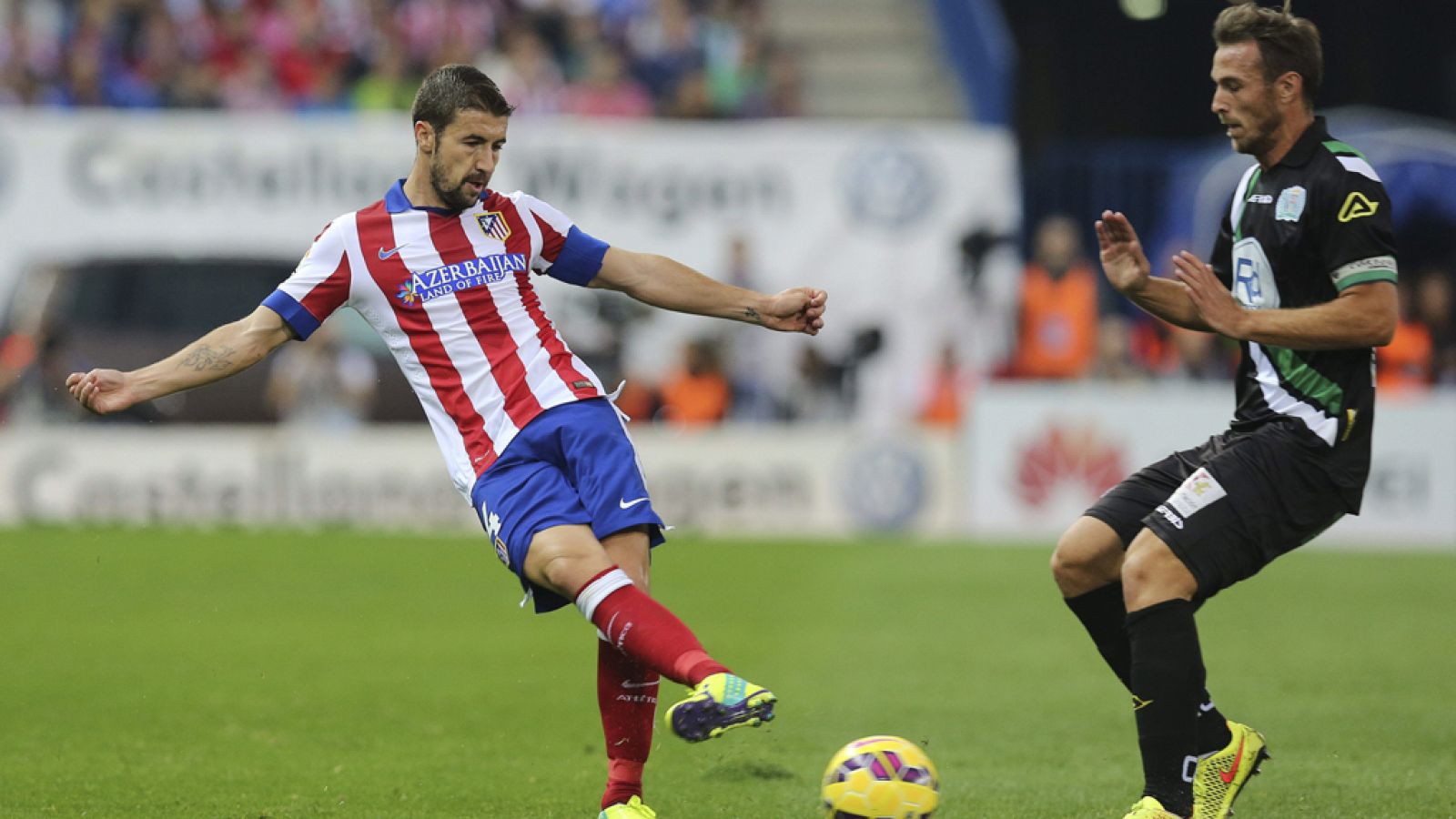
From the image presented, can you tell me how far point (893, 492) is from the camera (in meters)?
16.9

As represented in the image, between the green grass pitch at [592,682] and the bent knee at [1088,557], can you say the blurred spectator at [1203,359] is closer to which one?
the green grass pitch at [592,682]

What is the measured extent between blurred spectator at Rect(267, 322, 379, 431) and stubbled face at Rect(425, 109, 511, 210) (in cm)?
1261

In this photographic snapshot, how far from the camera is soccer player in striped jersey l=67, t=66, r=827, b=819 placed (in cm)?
572

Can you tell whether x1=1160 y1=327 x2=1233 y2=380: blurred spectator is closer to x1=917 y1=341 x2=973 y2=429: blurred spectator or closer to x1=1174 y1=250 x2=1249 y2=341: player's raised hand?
x1=917 y1=341 x2=973 y2=429: blurred spectator

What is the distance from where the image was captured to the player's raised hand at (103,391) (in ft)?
18.7

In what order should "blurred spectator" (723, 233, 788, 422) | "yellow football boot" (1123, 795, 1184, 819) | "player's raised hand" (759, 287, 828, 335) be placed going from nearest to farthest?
"yellow football boot" (1123, 795, 1184, 819)
"player's raised hand" (759, 287, 828, 335)
"blurred spectator" (723, 233, 788, 422)

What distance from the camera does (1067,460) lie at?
16.5 m

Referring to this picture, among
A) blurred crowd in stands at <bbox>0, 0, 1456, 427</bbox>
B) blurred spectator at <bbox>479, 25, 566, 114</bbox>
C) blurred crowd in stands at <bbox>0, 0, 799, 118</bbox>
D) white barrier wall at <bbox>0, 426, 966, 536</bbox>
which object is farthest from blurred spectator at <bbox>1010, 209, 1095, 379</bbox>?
blurred spectator at <bbox>479, 25, 566, 114</bbox>

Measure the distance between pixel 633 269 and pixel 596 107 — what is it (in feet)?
48.7

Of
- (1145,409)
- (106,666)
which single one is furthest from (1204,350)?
(106,666)

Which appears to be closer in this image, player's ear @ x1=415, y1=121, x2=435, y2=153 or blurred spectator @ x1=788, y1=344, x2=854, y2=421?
player's ear @ x1=415, y1=121, x2=435, y2=153

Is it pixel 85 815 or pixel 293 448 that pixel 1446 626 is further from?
pixel 293 448

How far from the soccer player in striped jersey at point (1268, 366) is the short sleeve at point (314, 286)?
2301mm

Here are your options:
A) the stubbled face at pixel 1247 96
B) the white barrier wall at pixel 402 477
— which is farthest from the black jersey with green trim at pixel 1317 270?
the white barrier wall at pixel 402 477
